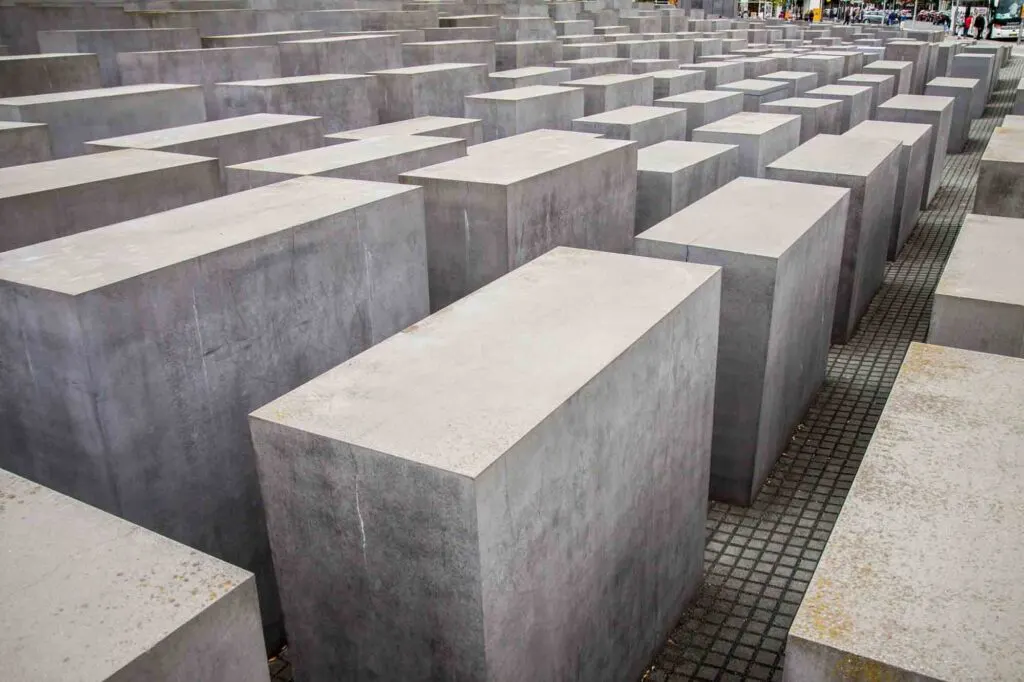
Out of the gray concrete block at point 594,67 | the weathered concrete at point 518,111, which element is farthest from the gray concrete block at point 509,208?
the gray concrete block at point 594,67

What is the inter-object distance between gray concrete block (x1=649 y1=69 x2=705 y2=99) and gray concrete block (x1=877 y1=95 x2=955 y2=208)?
2.85 meters

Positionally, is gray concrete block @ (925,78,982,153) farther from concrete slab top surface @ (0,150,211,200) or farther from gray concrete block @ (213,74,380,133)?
concrete slab top surface @ (0,150,211,200)

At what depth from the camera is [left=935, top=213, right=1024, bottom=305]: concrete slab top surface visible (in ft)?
15.2

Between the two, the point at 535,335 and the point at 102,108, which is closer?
the point at 535,335

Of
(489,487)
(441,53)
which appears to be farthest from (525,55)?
(489,487)

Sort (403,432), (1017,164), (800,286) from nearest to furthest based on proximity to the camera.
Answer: (403,432) < (800,286) < (1017,164)

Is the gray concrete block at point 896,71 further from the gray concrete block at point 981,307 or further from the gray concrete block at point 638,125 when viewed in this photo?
the gray concrete block at point 981,307

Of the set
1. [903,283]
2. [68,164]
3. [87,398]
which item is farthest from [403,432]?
[903,283]

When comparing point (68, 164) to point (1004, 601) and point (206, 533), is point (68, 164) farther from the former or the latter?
point (1004, 601)

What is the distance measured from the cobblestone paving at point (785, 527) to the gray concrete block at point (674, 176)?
1842 millimetres

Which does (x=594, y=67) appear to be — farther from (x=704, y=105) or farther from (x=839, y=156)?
(x=839, y=156)

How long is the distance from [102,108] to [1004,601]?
26.0 ft

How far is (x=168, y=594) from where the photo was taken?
2.27 metres

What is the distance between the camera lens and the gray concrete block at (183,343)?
3.57 meters
